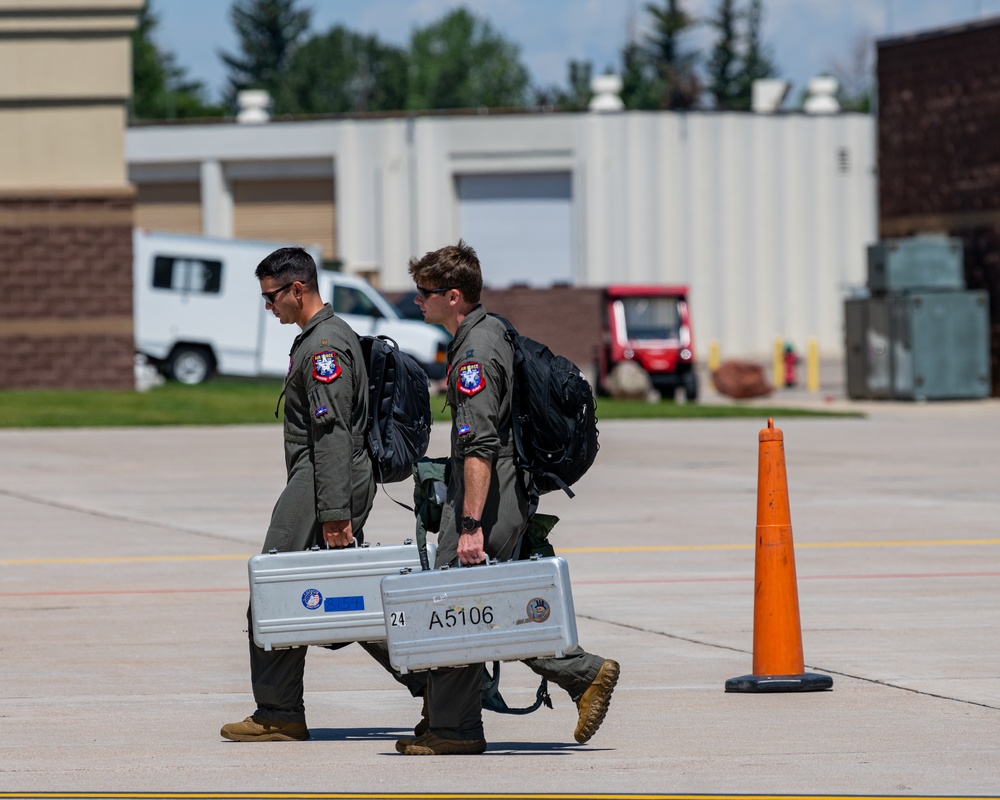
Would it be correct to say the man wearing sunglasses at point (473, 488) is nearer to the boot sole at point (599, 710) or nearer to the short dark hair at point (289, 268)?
the boot sole at point (599, 710)

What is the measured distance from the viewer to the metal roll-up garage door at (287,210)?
56.5 meters

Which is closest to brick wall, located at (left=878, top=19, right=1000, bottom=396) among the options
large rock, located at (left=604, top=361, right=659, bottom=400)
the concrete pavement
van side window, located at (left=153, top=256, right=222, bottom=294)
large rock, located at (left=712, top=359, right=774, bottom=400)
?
large rock, located at (left=712, top=359, right=774, bottom=400)

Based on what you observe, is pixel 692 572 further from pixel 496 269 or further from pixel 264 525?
pixel 496 269

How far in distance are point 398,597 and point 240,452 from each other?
49.6 ft

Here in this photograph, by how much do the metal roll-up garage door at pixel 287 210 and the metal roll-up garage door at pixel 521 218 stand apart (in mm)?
4163

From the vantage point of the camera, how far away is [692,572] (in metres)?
11.9

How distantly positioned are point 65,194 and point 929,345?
15464 mm

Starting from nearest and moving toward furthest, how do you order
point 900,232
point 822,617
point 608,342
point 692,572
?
1. point 822,617
2. point 692,572
3. point 608,342
4. point 900,232

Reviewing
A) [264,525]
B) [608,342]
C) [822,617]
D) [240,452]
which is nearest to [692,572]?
[822,617]

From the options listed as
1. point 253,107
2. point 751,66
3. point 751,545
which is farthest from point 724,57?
point 751,545

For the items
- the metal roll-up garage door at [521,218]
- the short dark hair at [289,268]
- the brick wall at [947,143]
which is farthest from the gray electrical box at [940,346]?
the short dark hair at [289,268]

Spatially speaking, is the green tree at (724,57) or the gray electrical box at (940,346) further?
the green tree at (724,57)

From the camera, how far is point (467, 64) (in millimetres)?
136250

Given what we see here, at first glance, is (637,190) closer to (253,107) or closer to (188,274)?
(253,107)
